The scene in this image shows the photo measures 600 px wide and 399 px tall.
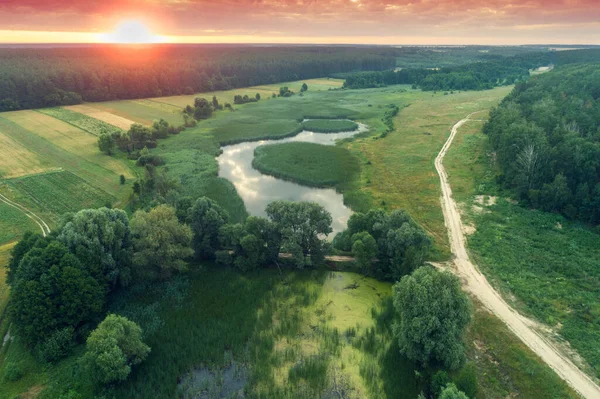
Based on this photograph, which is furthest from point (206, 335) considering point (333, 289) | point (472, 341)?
point (472, 341)

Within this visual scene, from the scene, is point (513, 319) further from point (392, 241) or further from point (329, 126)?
point (329, 126)

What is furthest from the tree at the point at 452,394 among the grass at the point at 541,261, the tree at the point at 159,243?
the tree at the point at 159,243

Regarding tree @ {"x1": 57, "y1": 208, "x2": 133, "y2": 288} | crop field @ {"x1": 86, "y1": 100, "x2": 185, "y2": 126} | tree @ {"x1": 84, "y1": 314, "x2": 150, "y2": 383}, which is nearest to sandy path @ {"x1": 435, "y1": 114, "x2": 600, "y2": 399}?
tree @ {"x1": 84, "y1": 314, "x2": 150, "y2": 383}

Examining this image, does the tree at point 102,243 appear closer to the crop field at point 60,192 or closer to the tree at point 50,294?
the tree at point 50,294

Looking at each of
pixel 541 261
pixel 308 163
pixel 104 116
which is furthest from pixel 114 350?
pixel 104 116

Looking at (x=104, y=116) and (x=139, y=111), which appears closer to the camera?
(x=104, y=116)

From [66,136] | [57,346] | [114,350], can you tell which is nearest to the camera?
[114,350]

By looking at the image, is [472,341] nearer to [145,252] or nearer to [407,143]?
[145,252]
